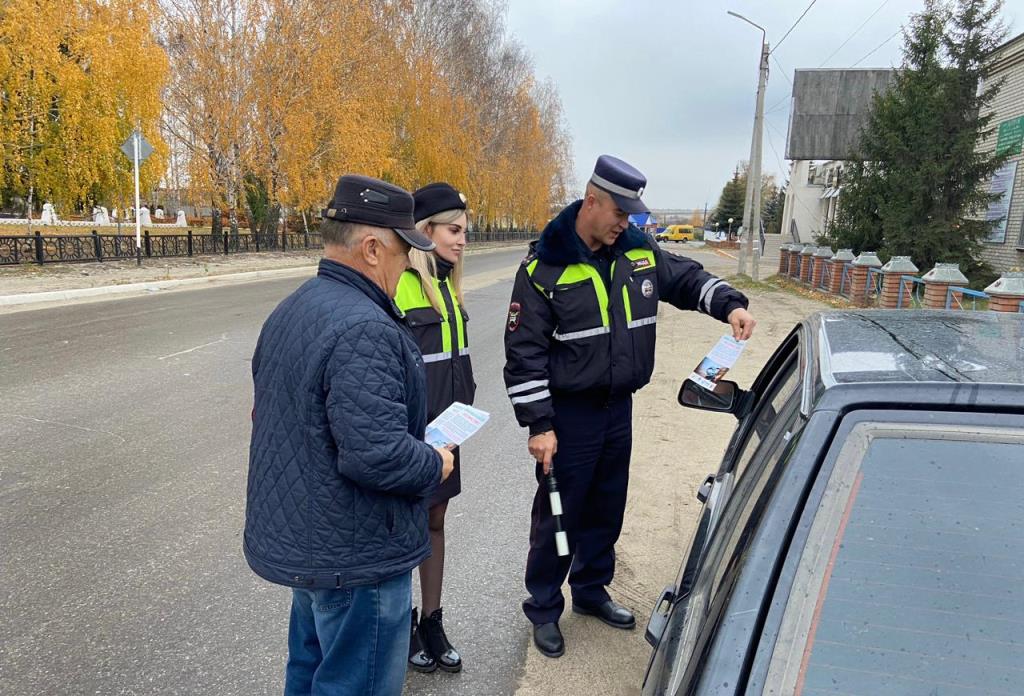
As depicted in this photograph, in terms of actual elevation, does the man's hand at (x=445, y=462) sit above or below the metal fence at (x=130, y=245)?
below

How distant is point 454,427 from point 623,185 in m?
1.25

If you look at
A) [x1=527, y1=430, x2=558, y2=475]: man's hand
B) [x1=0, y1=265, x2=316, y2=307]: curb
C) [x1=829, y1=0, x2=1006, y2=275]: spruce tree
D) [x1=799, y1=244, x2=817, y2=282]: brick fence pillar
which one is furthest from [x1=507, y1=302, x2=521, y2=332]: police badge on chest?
[x1=799, y1=244, x2=817, y2=282]: brick fence pillar

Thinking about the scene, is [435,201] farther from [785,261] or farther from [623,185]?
[785,261]

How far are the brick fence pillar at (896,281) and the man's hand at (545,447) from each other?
12.2 metres

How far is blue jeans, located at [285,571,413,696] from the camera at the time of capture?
1.86 m

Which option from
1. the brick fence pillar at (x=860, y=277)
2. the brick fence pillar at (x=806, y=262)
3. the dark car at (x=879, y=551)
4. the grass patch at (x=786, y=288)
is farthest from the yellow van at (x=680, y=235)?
the dark car at (x=879, y=551)

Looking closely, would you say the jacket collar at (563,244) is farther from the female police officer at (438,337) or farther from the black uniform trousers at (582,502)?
the black uniform trousers at (582,502)

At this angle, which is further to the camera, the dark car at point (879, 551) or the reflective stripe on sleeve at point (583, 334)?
the reflective stripe on sleeve at point (583, 334)

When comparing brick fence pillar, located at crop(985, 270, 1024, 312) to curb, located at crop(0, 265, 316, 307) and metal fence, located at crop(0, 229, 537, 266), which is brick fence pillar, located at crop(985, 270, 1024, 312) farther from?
curb, located at crop(0, 265, 316, 307)

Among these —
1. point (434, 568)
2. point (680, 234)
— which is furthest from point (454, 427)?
point (680, 234)

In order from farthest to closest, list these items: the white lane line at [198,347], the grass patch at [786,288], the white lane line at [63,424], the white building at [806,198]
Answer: the white building at [806,198] → the grass patch at [786,288] → the white lane line at [198,347] → the white lane line at [63,424]

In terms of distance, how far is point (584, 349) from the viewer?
279 cm

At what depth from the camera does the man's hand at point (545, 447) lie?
274 centimetres

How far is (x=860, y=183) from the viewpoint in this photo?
20.7 m
